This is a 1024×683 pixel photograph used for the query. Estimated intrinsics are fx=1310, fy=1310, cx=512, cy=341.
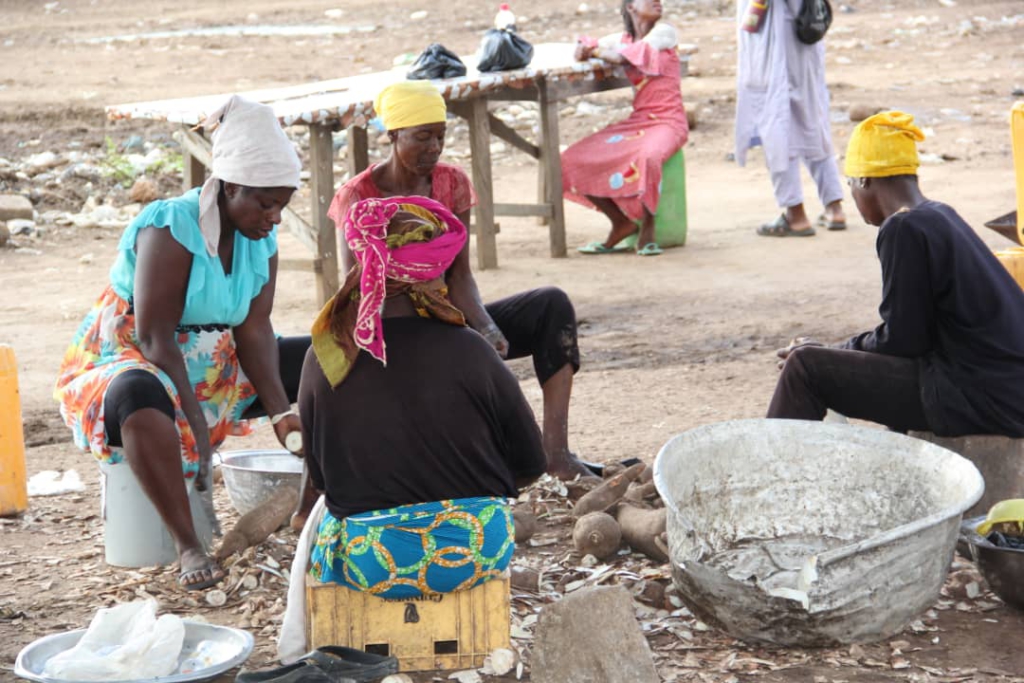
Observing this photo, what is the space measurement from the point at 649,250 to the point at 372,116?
2.27m

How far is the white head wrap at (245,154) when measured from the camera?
148 inches

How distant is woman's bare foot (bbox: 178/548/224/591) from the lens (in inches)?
143

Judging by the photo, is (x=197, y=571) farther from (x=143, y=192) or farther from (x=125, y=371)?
(x=143, y=192)

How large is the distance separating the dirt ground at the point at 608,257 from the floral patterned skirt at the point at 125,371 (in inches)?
16.0

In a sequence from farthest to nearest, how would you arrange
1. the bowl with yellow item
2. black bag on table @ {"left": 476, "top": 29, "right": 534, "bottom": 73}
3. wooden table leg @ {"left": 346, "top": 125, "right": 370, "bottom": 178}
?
black bag on table @ {"left": 476, "top": 29, "right": 534, "bottom": 73}
wooden table leg @ {"left": 346, "top": 125, "right": 370, "bottom": 178}
the bowl with yellow item

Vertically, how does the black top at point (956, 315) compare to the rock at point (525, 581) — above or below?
above

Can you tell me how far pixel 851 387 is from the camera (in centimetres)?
394

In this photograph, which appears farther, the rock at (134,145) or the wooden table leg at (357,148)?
the rock at (134,145)

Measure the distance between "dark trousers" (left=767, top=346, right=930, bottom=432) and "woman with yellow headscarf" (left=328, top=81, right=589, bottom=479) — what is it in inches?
29.7

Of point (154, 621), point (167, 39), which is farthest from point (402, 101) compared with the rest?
point (167, 39)

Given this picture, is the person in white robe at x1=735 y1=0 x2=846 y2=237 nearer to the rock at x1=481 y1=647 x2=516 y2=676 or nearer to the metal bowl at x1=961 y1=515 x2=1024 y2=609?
the metal bowl at x1=961 y1=515 x2=1024 y2=609

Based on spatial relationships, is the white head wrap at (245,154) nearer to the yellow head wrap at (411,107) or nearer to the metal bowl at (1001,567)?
the yellow head wrap at (411,107)

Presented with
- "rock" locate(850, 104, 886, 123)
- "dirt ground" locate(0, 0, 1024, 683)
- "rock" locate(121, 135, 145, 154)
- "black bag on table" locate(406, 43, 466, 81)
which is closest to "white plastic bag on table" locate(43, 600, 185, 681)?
"dirt ground" locate(0, 0, 1024, 683)

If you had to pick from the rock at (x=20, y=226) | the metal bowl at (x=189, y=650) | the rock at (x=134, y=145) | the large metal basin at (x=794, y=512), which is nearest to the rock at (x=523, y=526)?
the large metal basin at (x=794, y=512)
